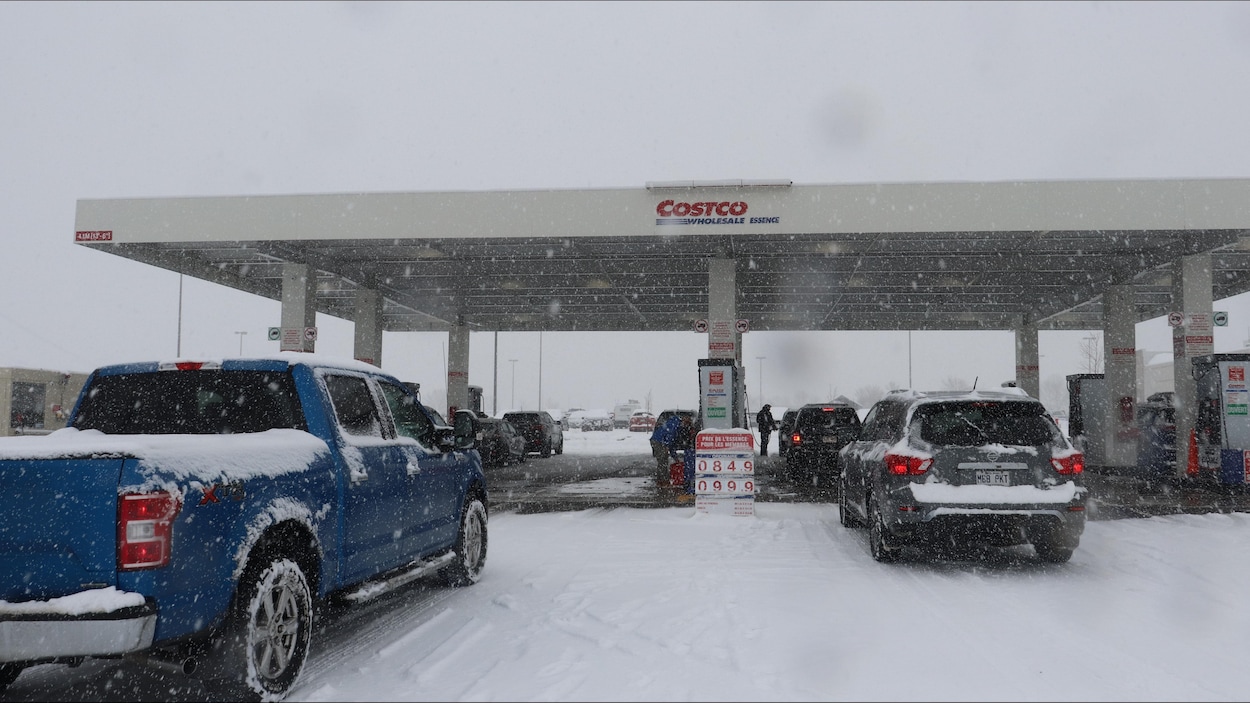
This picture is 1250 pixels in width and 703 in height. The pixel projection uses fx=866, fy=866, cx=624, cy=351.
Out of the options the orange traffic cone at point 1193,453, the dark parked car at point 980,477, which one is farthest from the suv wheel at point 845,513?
the orange traffic cone at point 1193,453

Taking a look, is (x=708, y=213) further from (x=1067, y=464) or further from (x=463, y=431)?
(x=463, y=431)

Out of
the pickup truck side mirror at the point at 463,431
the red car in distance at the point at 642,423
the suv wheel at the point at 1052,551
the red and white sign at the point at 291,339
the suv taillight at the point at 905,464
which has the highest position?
the red and white sign at the point at 291,339

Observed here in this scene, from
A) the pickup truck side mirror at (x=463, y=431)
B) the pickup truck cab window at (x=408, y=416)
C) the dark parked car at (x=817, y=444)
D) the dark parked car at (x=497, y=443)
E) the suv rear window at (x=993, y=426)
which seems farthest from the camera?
the dark parked car at (x=497, y=443)

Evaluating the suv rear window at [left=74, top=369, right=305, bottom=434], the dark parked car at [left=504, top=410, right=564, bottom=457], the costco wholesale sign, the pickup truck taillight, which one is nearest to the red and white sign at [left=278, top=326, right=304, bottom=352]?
the costco wholesale sign

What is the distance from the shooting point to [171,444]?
13.1 ft

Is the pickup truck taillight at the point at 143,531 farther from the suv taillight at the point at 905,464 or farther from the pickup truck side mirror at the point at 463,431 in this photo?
the suv taillight at the point at 905,464

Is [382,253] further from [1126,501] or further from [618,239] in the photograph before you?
[1126,501]

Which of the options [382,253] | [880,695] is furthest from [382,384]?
[382,253]

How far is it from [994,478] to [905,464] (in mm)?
772

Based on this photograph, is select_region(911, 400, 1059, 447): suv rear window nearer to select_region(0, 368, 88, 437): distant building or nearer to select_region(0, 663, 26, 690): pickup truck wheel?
select_region(0, 663, 26, 690): pickup truck wheel

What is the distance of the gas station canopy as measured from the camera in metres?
16.2

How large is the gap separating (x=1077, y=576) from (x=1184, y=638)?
2.22 m

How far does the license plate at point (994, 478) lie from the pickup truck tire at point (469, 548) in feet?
14.9

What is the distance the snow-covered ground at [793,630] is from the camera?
184 inches
